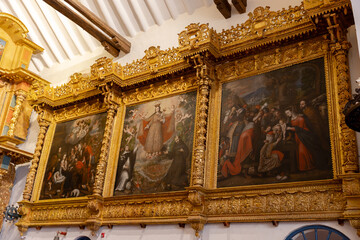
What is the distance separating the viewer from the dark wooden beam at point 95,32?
11.6 meters

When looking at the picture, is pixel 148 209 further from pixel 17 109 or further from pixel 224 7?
pixel 17 109

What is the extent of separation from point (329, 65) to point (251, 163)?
8.49ft

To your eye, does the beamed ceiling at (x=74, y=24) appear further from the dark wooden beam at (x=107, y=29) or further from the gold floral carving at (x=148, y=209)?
the gold floral carving at (x=148, y=209)

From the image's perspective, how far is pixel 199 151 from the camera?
8.42 m

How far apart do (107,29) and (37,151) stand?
448 cm

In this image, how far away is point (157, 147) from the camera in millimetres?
9602

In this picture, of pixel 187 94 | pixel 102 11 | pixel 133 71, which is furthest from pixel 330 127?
pixel 102 11

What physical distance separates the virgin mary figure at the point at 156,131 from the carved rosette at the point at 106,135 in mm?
975

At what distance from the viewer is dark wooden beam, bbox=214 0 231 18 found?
10009 millimetres

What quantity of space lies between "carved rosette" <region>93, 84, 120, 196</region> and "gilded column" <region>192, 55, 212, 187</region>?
9.11 ft

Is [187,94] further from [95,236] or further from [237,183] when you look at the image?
[95,236]

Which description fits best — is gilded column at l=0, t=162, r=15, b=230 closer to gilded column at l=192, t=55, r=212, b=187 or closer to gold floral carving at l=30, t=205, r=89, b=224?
gold floral carving at l=30, t=205, r=89, b=224

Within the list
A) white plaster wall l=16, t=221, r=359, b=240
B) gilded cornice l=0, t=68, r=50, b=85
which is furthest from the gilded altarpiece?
gilded cornice l=0, t=68, r=50, b=85

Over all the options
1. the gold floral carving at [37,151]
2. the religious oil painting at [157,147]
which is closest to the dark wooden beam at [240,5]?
the religious oil painting at [157,147]
